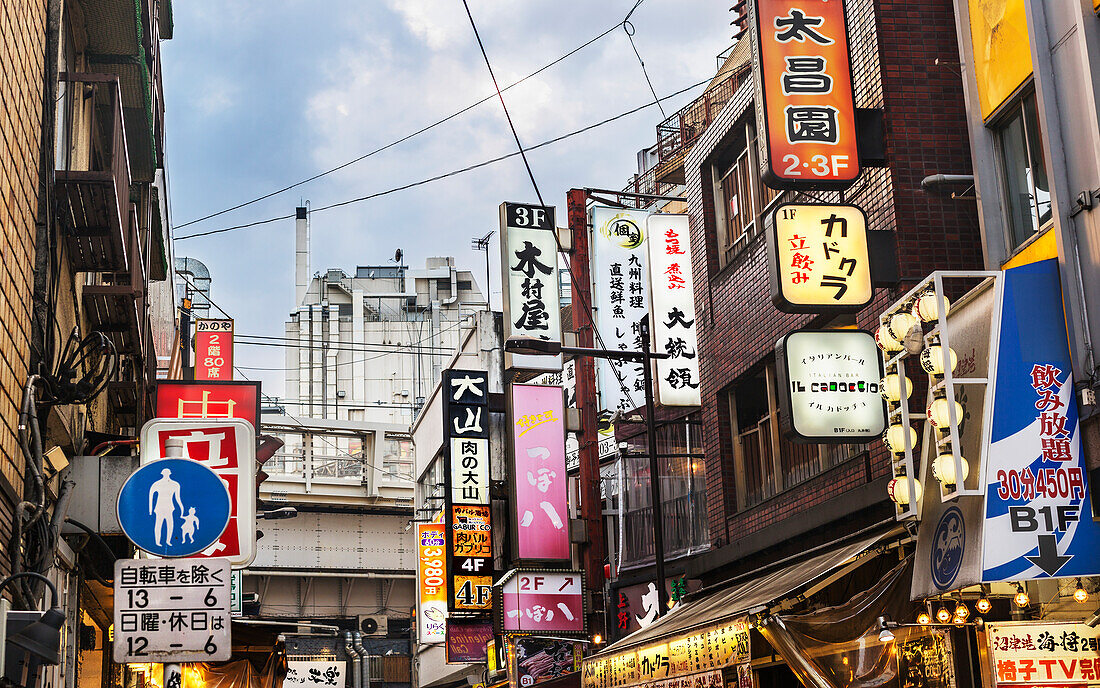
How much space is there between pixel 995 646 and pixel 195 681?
52.3ft

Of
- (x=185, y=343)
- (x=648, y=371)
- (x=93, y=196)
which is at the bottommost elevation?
(x=93, y=196)

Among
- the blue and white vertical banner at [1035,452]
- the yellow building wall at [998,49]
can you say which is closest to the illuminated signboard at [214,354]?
the yellow building wall at [998,49]

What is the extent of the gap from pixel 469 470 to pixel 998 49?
73.1 ft

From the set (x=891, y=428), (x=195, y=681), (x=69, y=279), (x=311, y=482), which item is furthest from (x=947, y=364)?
(x=311, y=482)

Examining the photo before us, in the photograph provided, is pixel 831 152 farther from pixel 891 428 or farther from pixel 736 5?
pixel 736 5

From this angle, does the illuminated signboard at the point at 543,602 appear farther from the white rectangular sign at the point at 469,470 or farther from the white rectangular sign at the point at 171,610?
the white rectangular sign at the point at 171,610

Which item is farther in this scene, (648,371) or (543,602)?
(543,602)

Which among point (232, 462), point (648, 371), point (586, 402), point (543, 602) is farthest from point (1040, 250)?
point (543, 602)

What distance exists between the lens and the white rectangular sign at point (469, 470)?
33.0 m

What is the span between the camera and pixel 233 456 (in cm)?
1448

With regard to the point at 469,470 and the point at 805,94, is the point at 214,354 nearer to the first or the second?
the point at 469,470

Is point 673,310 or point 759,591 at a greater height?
point 673,310

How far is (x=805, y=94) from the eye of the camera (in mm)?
15289

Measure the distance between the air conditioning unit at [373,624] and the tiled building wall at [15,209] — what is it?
38086 mm
